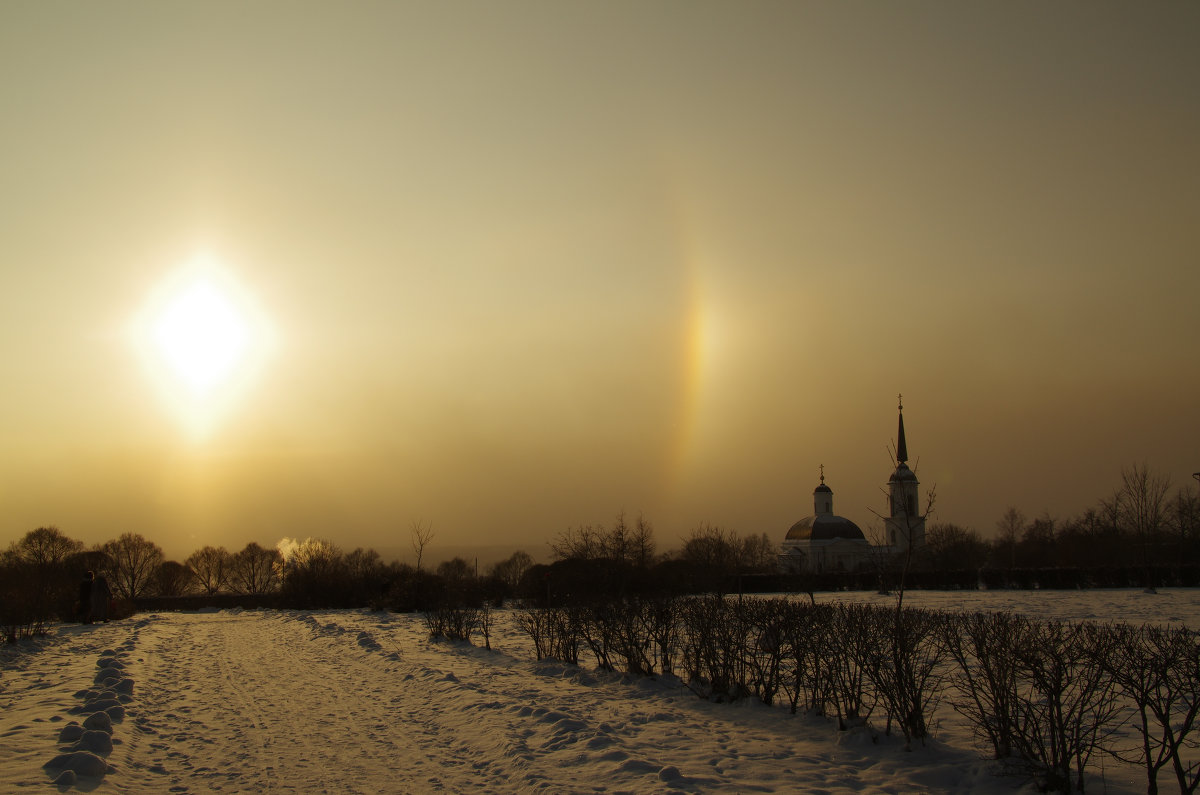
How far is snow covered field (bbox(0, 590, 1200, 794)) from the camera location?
24.6ft

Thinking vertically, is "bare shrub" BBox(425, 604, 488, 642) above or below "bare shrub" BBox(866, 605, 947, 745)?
below

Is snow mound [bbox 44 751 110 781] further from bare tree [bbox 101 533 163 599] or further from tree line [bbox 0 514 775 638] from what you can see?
bare tree [bbox 101 533 163 599]

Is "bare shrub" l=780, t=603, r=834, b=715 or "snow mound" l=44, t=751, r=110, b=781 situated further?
"bare shrub" l=780, t=603, r=834, b=715

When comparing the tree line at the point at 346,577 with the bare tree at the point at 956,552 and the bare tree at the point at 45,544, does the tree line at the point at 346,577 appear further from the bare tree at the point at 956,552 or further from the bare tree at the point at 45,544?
the bare tree at the point at 956,552

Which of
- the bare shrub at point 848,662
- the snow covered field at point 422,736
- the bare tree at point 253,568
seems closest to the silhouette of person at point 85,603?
the snow covered field at point 422,736

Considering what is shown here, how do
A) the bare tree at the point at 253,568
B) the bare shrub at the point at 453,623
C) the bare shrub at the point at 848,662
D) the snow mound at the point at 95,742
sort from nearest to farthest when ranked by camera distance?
the snow mound at the point at 95,742
the bare shrub at the point at 848,662
the bare shrub at the point at 453,623
the bare tree at the point at 253,568

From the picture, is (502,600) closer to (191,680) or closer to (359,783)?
(191,680)

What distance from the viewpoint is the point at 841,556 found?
91562mm

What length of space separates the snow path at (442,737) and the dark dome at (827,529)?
8501cm

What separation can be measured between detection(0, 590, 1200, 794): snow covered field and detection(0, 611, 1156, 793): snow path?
0.03 metres

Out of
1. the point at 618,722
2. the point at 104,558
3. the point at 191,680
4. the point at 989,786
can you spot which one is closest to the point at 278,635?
the point at 191,680

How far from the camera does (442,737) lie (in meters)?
9.42

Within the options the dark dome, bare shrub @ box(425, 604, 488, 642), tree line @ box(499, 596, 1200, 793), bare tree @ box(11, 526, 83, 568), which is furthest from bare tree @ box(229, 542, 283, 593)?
tree line @ box(499, 596, 1200, 793)

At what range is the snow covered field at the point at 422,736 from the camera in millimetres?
7488
